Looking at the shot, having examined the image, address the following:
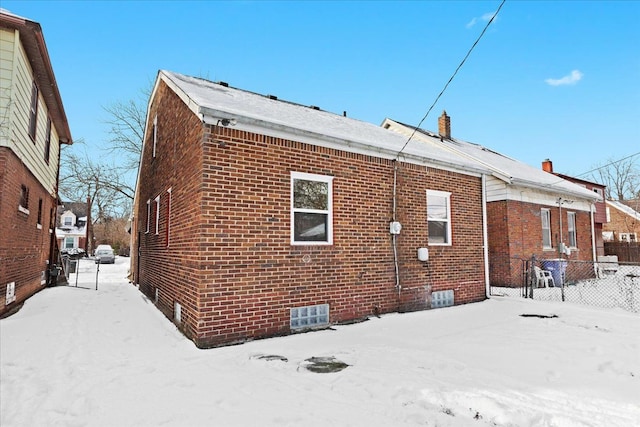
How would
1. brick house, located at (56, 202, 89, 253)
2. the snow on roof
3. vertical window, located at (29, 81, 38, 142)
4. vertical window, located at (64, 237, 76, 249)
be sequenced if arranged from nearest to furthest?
vertical window, located at (29, 81, 38, 142)
the snow on roof
brick house, located at (56, 202, 89, 253)
vertical window, located at (64, 237, 76, 249)

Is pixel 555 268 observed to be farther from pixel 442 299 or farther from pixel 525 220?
pixel 442 299

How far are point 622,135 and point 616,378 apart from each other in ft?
59.2

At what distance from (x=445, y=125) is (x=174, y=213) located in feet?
47.6

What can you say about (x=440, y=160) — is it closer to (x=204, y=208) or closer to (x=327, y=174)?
(x=327, y=174)

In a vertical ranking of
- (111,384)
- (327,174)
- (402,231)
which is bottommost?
(111,384)

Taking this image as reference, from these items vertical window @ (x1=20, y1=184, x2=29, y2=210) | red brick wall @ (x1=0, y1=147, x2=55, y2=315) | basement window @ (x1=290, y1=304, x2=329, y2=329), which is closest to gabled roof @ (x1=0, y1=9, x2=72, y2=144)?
red brick wall @ (x1=0, y1=147, x2=55, y2=315)

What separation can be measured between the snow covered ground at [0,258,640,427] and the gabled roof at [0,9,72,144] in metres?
5.61

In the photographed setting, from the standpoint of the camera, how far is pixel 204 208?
5.23 m

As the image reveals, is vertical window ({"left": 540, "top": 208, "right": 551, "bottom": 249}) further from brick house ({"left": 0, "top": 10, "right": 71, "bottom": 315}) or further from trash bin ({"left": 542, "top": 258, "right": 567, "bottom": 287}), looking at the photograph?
brick house ({"left": 0, "top": 10, "right": 71, "bottom": 315})

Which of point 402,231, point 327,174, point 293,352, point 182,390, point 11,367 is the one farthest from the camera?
point 402,231

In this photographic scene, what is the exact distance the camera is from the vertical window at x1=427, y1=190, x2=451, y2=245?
8.20 metres

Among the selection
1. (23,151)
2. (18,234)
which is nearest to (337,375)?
(18,234)

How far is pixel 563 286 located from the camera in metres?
10.1

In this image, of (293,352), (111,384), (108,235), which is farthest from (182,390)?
(108,235)
